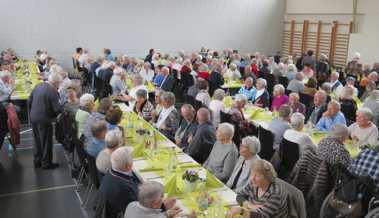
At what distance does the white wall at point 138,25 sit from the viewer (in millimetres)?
15422

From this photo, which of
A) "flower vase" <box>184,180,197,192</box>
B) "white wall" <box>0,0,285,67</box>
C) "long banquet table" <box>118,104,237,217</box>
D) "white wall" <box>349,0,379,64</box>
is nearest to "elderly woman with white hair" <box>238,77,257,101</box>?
"long banquet table" <box>118,104,237,217</box>

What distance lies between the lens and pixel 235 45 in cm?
1919

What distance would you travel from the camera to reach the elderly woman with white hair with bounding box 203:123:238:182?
4.85 m

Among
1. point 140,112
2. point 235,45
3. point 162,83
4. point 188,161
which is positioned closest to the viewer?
point 188,161

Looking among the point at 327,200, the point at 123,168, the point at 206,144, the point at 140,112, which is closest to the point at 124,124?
the point at 140,112

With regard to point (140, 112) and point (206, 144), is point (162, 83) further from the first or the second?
point (206, 144)

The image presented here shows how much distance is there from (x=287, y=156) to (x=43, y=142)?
4.08m

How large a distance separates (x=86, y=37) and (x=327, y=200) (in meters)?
13.8

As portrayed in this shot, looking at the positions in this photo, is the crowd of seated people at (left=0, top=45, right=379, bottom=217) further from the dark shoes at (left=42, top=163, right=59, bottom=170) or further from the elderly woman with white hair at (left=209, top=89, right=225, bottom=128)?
the dark shoes at (left=42, top=163, right=59, bottom=170)

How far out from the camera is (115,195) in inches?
151

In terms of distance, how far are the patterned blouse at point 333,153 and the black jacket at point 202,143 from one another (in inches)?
58.1

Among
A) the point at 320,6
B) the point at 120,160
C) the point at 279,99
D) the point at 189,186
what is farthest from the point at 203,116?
the point at 320,6

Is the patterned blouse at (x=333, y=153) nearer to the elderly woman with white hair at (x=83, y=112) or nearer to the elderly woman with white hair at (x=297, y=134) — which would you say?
the elderly woman with white hair at (x=297, y=134)

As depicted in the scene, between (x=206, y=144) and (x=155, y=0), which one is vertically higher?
(x=155, y=0)
